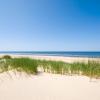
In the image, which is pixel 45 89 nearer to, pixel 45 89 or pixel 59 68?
pixel 45 89

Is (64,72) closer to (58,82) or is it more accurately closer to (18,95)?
(58,82)

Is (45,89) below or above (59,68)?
below

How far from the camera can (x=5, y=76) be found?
4250 millimetres

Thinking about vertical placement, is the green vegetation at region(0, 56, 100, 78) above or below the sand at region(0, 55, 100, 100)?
above

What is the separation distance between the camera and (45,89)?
11.1 feet

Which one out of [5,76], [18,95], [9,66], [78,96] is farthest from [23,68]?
[78,96]

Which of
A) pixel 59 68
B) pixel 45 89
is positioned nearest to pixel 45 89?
pixel 45 89

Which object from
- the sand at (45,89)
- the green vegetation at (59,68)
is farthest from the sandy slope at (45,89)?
the green vegetation at (59,68)

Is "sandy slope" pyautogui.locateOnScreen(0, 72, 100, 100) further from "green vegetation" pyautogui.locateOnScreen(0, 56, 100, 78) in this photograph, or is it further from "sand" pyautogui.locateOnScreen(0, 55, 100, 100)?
"green vegetation" pyautogui.locateOnScreen(0, 56, 100, 78)

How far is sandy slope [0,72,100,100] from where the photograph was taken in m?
2.94

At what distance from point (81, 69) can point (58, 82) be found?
1.69 meters

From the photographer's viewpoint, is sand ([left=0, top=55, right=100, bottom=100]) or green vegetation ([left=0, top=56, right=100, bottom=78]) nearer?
sand ([left=0, top=55, right=100, bottom=100])

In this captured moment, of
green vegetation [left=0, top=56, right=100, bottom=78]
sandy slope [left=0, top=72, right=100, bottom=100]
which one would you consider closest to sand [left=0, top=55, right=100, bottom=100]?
sandy slope [left=0, top=72, right=100, bottom=100]

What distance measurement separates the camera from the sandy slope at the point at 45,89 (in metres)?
2.94
